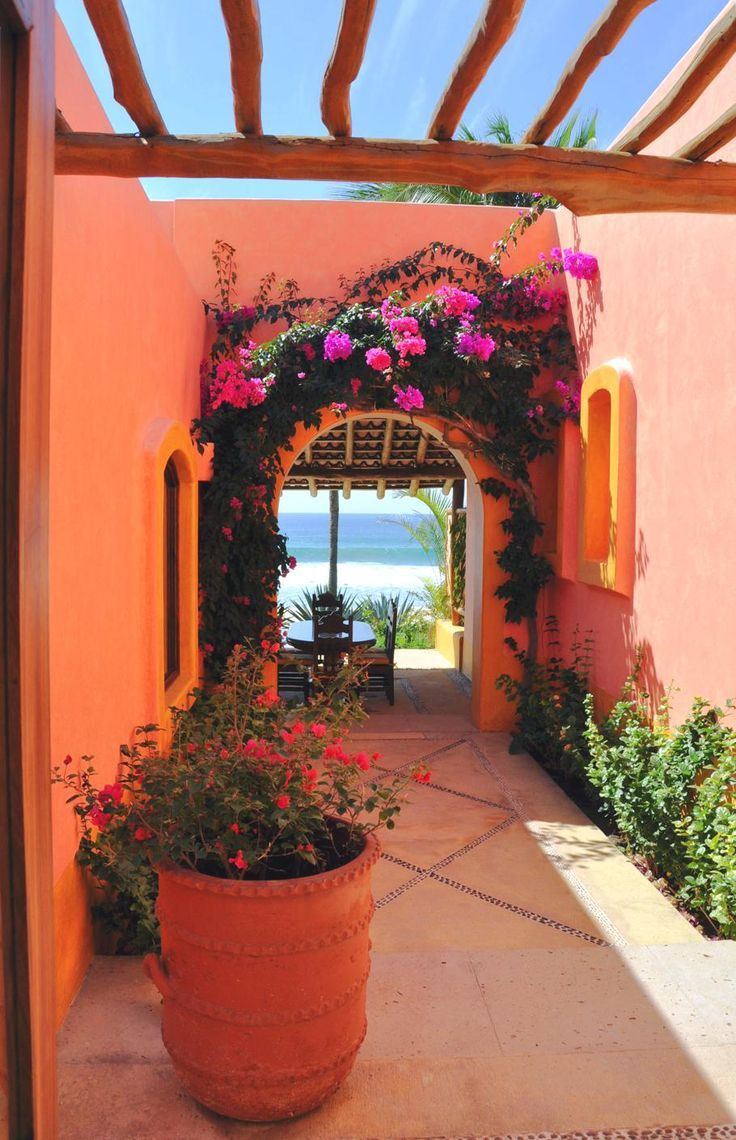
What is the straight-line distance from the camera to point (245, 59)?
2.08m

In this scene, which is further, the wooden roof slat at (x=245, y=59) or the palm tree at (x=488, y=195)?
the palm tree at (x=488, y=195)

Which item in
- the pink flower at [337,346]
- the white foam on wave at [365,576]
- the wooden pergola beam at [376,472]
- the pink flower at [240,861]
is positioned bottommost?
the white foam on wave at [365,576]

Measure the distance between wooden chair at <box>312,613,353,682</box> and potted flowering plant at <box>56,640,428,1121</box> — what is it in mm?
5556

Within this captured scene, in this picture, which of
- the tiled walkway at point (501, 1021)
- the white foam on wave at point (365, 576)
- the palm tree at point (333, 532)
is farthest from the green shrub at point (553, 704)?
the white foam on wave at point (365, 576)

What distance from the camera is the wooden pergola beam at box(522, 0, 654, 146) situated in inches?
78.2

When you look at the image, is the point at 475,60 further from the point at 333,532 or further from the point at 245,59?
the point at 333,532

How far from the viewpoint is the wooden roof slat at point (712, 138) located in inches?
93.0

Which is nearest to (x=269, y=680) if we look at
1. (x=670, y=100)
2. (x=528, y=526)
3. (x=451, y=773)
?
(x=451, y=773)

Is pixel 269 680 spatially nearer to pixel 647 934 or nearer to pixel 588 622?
pixel 588 622

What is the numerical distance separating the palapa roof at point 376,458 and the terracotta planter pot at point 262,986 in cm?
886

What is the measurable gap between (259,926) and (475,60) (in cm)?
222

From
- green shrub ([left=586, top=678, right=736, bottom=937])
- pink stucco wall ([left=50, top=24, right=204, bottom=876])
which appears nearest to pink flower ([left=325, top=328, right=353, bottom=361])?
pink stucco wall ([left=50, top=24, right=204, bottom=876])

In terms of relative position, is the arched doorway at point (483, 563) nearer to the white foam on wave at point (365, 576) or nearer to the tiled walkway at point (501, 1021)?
the tiled walkway at point (501, 1021)

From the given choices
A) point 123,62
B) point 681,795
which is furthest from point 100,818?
point 681,795
